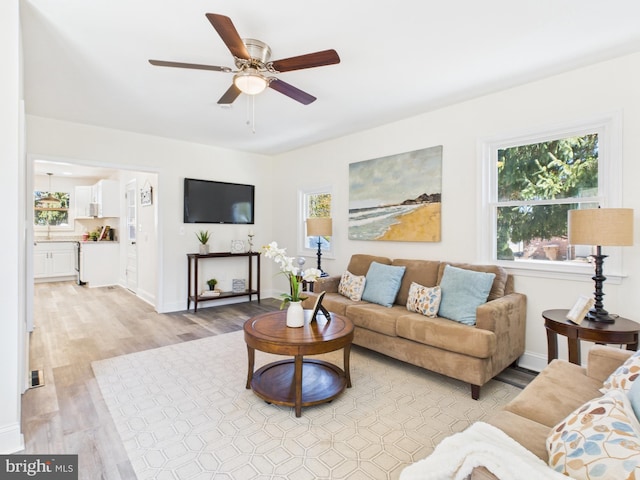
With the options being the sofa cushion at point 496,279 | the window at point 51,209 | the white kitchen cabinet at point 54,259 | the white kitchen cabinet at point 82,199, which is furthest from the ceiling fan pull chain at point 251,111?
the window at point 51,209

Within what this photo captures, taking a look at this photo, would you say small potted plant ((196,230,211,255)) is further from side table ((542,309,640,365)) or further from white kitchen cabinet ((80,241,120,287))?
side table ((542,309,640,365))

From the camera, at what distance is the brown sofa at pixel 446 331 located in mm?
2475

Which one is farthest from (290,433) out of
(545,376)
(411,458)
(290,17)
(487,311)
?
(290,17)

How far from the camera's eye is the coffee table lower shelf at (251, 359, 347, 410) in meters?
2.31

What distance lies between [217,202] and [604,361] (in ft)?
16.4

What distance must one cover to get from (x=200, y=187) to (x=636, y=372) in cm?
518

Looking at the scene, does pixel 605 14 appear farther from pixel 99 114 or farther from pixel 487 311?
pixel 99 114

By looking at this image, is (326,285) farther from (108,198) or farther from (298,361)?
(108,198)

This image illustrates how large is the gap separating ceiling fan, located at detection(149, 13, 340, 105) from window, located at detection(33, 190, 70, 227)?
7.66 metres

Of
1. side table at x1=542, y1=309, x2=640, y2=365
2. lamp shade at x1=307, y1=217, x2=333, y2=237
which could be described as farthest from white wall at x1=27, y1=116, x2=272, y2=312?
side table at x1=542, y1=309, x2=640, y2=365

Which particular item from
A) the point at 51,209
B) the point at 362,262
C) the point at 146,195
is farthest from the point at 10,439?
the point at 51,209

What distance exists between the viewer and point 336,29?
7.38 feet

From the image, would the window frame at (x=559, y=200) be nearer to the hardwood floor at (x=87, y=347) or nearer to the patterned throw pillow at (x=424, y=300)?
the patterned throw pillow at (x=424, y=300)

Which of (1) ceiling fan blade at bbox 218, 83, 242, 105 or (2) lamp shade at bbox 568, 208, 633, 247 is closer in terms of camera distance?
(2) lamp shade at bbox 568, 208, 633, 247
